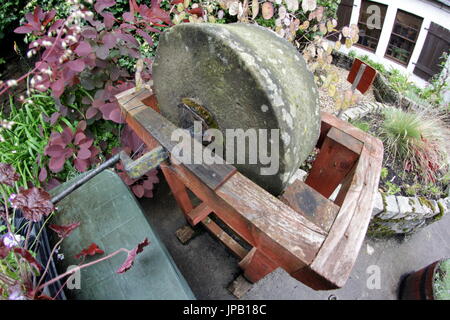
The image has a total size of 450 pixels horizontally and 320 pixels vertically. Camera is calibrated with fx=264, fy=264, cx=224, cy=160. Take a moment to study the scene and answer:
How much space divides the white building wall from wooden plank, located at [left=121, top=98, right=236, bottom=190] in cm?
788

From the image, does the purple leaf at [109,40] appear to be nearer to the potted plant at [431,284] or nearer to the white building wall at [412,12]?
the potted plant at [431,284]

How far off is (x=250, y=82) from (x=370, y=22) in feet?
30.6

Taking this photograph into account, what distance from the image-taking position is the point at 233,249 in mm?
2160

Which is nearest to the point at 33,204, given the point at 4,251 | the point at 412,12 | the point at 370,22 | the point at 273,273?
the point at 4,251

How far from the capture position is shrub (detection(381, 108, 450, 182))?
3.03 m

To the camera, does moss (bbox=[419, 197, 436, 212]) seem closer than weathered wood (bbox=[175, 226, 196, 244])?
No

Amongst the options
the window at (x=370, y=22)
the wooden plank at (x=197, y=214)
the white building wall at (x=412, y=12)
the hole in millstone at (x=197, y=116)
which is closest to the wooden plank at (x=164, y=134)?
the hole in millstone at (x=197, y=116)

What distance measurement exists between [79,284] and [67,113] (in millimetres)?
1353

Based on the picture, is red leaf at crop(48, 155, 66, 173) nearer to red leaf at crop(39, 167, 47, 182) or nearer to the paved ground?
red leaf at crop(39, 167, 47, 182)

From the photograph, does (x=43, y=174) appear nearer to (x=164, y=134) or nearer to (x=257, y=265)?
(x=164, y=134)

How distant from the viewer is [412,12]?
23.2 feet

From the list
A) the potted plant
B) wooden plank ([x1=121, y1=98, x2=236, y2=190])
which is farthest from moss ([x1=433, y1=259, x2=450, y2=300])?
wooden plank ([x1=121, y1=98, x2=236, y2=190])
